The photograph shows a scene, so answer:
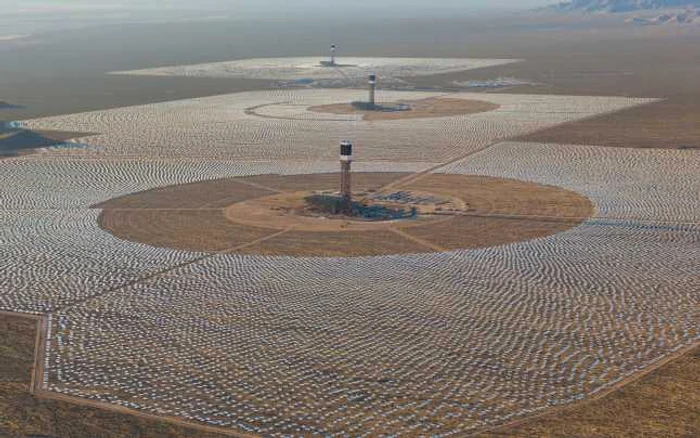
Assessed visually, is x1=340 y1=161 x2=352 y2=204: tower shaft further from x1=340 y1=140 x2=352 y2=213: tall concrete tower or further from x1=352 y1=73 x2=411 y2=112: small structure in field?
x1=352 y1=73 x2=411 y2=112: small structure in field

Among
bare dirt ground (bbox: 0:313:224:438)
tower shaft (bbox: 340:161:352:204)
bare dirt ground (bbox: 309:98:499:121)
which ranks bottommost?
bare dirt ground (bbox: 0:313:224:438)

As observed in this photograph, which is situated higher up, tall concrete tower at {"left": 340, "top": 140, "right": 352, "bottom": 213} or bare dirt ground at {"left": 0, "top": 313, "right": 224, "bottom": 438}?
tall concrete tower at {"left": 340, "top": 140, "right": 352, "bottom": 213}

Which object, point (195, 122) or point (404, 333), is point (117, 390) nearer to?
point (404, 333)

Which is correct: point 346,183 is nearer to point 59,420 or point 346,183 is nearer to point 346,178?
point 346,178

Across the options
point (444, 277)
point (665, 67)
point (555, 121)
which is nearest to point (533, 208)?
point (444, 277)

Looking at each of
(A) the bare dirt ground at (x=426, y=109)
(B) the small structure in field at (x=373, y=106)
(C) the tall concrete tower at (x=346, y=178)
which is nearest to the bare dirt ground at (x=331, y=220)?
(C) the tall concrete tower at (x=346, y=178)

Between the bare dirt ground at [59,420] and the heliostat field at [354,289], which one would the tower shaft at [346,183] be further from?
the bare dirt ground at [59,420]

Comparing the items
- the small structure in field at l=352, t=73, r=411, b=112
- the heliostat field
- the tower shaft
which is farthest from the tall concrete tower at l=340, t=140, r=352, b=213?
the small structure in field at l=352, t=73, r=411, b=112

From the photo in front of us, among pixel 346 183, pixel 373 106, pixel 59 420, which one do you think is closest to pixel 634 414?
pixel 59 420
